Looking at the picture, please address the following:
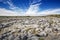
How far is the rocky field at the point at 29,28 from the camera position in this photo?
1.83m

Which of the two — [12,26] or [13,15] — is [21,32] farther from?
[13,15]

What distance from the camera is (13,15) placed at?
2.16m

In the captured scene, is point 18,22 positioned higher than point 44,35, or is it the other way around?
point 18,22

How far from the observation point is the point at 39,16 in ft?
7.18

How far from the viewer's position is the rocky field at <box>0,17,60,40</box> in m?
1.83

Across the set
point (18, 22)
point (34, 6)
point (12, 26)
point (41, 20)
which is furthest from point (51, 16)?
point (12, 26)

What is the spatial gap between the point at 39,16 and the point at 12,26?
26.1 inches

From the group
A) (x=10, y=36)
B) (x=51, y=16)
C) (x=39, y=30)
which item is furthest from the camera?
(x=51, y=16)

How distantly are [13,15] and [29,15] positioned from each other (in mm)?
371

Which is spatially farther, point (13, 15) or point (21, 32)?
point (13, 15)

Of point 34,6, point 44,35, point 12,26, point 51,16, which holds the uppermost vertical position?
point 34,6

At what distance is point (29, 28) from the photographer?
6.52ft

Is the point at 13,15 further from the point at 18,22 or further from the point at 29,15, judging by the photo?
the point at 29,15

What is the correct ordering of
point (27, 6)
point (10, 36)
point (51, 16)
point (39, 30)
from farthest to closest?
1. point (51, 16)
2. point (27, 6)
3. point (39, 30)
4. point (10, 36)
